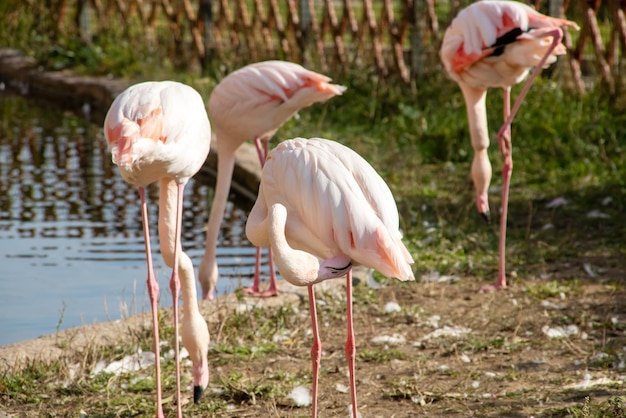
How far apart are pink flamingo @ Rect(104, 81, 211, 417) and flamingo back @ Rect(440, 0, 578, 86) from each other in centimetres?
182

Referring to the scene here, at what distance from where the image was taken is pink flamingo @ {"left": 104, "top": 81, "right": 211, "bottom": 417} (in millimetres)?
3461

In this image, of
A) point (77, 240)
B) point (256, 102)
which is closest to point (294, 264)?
point (256, 102)

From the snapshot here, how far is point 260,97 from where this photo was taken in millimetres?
4816

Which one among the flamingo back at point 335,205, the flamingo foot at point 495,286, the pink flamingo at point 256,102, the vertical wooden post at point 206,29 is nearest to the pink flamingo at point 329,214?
the flamingo back at point 335,205

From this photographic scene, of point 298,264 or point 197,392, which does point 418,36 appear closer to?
point 197,392

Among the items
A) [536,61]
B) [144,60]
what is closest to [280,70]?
[536,61]

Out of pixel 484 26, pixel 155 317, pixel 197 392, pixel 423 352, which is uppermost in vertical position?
pixel 484 26

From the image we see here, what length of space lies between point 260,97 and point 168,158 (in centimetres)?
133

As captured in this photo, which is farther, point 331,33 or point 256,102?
point 331,33

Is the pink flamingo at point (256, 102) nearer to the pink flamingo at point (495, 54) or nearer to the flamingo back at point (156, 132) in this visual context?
the pink flamingo at point (495, 54)

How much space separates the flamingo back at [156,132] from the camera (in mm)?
3406

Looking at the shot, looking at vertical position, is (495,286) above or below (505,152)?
below

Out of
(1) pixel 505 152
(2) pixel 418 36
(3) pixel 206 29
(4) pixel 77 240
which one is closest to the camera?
(1) pixel 505 152

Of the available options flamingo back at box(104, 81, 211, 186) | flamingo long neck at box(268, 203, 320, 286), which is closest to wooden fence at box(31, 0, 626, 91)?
flamingo back at box(104, 81, 211, 186)
